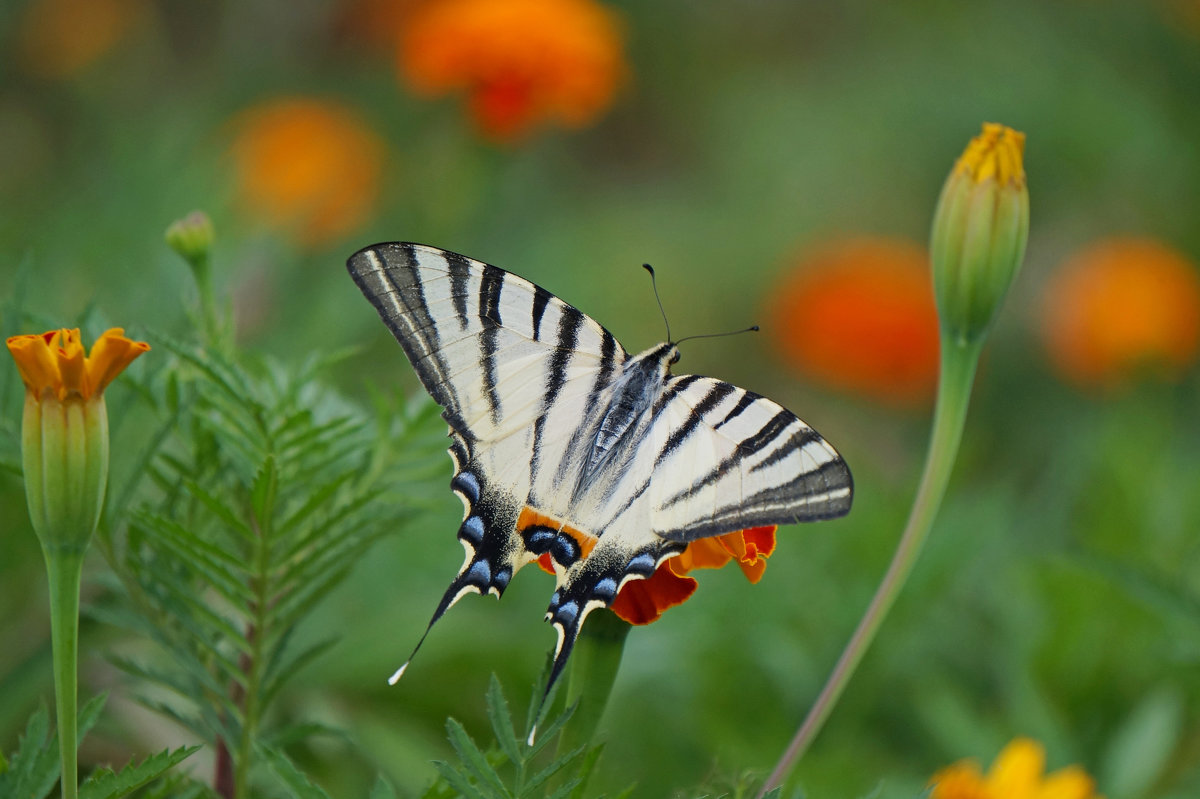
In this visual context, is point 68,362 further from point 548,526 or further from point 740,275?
point 740,275

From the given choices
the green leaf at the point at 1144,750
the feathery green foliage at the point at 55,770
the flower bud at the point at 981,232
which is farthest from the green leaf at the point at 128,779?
the green leaf at the point at 1144,750

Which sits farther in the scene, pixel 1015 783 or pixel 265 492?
pixel 1015 783

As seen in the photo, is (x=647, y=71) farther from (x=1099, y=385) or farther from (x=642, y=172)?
(x=1099, y=385)

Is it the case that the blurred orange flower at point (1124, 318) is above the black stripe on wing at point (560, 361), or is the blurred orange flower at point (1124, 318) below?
below

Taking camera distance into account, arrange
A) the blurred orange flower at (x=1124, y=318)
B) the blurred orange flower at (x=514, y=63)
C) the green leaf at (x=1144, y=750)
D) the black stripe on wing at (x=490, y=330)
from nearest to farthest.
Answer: the black stripe on wing at (x=490, y=330) < the green leaf at (x=1144, y=750) < the blurred orange flower at (x=514, y=63) < the blurred orange flower at (x=1124, y=318)

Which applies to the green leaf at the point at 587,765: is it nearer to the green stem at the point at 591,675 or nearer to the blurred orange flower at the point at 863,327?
the green stem at the point at 591,675

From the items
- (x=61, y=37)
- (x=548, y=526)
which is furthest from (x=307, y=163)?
(x=548, y=526)
